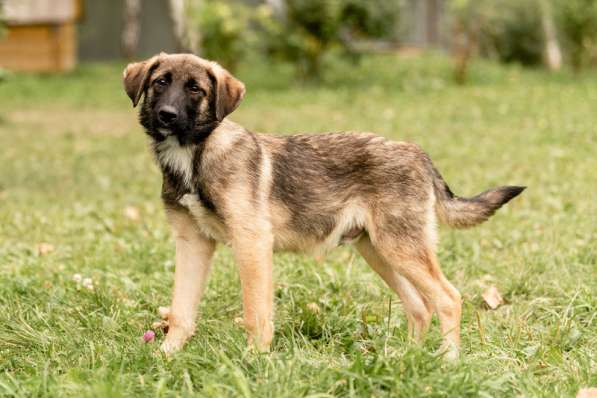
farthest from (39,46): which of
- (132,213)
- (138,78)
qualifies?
(138,78)

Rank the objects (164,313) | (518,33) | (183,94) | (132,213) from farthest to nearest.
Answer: (518,33) < (132,213) < (164,313) < (183,94)

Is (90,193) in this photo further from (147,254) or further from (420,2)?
(420,2)

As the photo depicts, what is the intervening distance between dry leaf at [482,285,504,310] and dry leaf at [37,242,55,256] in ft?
10.7

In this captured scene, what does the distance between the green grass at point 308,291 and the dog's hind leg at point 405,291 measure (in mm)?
156

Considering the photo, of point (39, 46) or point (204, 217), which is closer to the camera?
point (204, 217)

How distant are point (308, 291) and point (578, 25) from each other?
15.5 meters

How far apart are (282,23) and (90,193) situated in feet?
32.2

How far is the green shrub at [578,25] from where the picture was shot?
18.8 m

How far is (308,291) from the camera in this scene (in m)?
5.46

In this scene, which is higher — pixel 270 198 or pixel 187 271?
pixel 270 198

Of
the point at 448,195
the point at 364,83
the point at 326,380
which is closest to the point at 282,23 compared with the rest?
the point at 364,83

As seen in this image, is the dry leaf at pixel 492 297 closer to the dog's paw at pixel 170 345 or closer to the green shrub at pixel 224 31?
the dog's paw at pixel 170 345

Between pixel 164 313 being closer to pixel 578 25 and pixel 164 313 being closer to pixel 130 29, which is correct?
pixel 578 25

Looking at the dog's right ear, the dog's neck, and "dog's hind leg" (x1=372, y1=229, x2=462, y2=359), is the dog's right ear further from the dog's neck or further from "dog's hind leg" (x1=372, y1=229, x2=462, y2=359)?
"dog's hind leg" (x1=372, y1=229, x2=462, y2=359)
